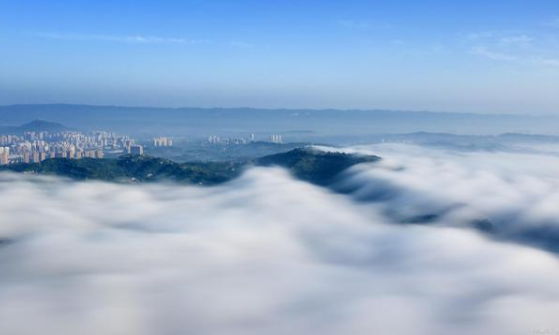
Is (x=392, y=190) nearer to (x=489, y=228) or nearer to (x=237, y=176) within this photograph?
(x=489, y=228)

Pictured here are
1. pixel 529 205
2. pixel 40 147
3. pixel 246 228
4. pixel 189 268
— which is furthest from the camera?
pixel 40 147

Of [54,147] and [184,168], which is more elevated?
[54,147]

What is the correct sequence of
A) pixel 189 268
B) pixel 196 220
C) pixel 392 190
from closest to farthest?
pixel 189 268
pixel 196 220
pixel 392 190

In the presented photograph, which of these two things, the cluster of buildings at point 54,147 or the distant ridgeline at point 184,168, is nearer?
the distant ridgeline at point 184,168

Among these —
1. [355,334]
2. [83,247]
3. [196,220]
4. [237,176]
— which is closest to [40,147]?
[237,176]
